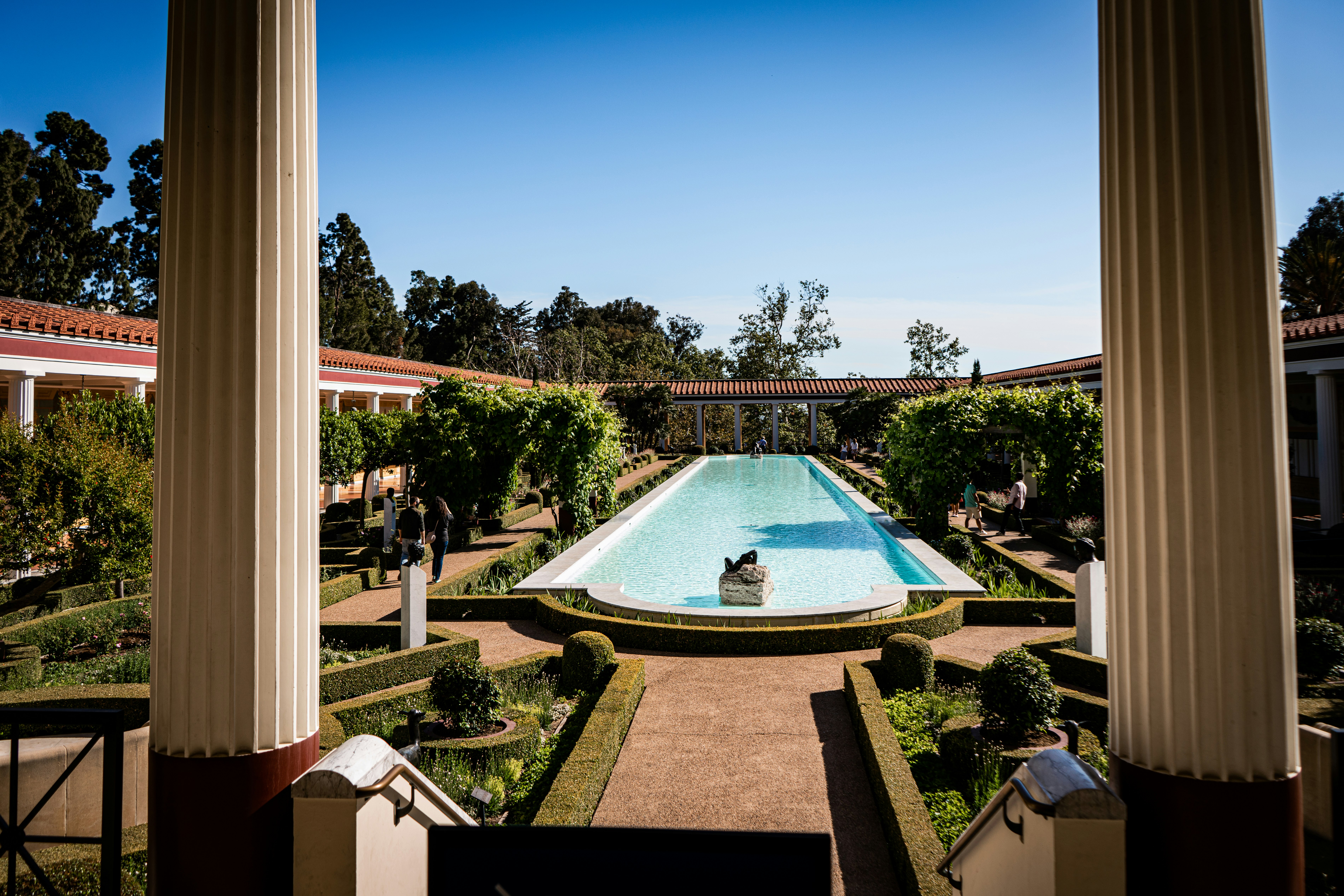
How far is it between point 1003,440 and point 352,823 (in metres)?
13.7

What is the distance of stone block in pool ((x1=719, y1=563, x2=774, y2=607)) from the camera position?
9430mm

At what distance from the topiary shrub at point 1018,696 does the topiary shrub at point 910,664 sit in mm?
1473

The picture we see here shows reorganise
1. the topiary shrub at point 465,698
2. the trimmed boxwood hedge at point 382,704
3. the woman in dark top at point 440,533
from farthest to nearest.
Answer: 1. the woman in dark top at point 440,533
2. the topiary shrub at point 465,698
3. the trimmed boxwood hedge at point 382,704

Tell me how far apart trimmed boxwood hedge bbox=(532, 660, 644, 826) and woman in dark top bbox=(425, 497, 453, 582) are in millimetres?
5129

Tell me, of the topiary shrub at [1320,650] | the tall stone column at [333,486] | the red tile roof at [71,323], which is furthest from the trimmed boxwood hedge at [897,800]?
the tall stone column at [333,486]

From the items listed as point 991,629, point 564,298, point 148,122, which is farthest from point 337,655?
point 564,298

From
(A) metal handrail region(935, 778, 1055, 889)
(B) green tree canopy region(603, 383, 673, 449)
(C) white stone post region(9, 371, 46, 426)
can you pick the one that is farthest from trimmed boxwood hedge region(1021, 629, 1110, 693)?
(B) green tree canopy region(603, 383, 673, 449)

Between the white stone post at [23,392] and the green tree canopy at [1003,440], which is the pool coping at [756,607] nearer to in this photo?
the green tree canopy at [1003,440]

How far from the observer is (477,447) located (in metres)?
13.9

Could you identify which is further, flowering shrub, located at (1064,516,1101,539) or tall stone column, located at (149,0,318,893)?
flowering shrub, located at (1064,516,1101,539)

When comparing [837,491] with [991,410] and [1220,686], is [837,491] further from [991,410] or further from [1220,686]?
[1220,686]

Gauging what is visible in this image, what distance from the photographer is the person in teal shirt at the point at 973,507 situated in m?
14.6

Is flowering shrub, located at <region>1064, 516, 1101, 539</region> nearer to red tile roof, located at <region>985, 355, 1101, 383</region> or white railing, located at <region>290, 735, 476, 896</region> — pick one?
red tile roof, located at <region>985, 355, 1101, 383</region>

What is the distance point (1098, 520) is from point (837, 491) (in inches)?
312
